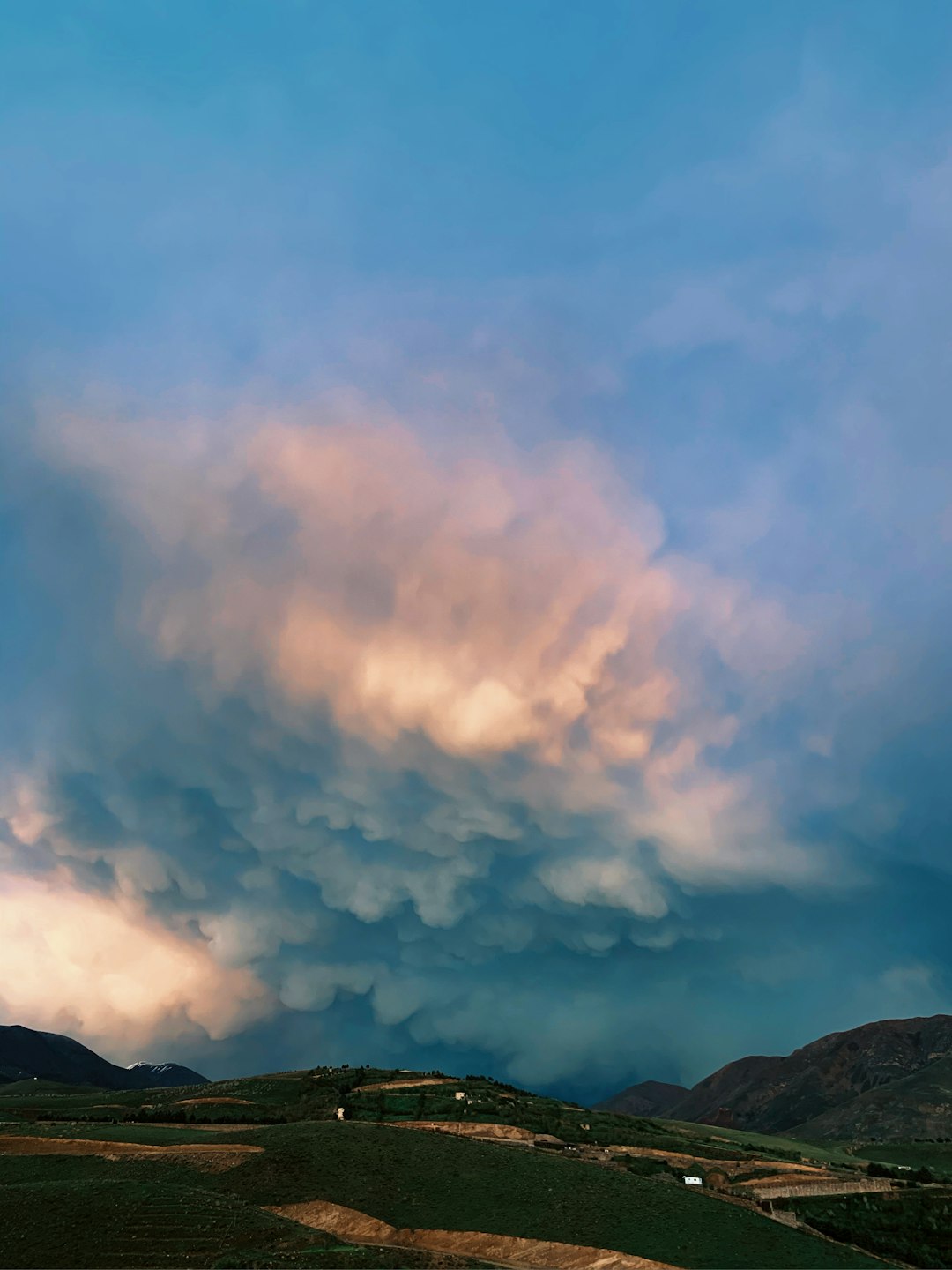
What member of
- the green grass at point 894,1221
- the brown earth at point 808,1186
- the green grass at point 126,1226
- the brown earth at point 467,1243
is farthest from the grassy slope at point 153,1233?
the brown earth at point 808,1186

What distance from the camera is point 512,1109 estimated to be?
12588cm

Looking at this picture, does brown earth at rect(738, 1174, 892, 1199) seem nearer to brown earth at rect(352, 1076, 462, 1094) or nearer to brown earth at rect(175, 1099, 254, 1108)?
brown earth at rect(352, 1076, 462, 1094)

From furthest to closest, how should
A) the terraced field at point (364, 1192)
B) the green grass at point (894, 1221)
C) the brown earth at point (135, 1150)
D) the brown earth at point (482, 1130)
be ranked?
the brown earth at point (482, 1130) → the brown earth at point (135, 1150) → the green grass at point (894, 1221) → the terraced field at point (364, 1192)

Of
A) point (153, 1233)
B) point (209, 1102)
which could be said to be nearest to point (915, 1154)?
point (209, 1102)

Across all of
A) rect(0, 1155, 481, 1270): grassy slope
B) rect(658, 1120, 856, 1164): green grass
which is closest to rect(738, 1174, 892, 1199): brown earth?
rect(658, 1120, 856, 1164): green grass

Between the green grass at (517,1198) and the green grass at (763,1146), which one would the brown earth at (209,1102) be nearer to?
the green grass at (517,1198)

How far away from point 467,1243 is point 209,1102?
10146 centimetres

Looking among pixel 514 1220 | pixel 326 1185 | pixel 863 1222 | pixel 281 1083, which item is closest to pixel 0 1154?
pixel 326 1185

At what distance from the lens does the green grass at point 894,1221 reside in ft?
231

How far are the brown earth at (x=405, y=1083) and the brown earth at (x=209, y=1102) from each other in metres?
18.8

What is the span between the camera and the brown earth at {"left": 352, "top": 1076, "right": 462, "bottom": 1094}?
149 m

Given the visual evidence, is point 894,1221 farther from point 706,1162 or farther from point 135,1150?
point 135,1150

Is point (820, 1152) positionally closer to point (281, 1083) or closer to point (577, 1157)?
point (577, 1157)

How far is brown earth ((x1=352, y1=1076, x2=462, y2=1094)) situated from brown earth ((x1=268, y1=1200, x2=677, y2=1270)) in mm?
87478
